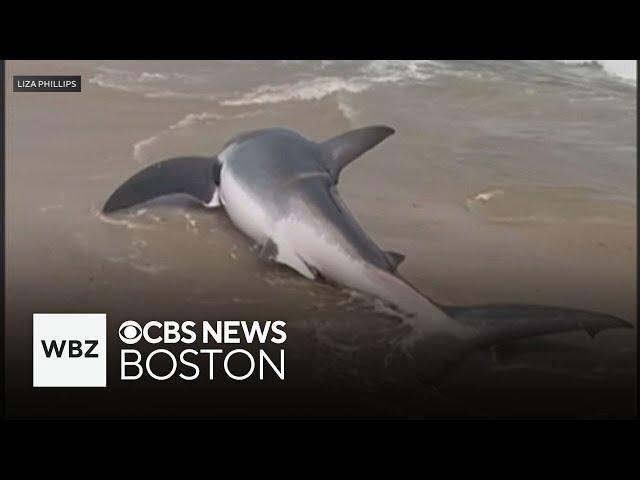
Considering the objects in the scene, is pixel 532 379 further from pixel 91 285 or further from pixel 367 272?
pixel 91 285

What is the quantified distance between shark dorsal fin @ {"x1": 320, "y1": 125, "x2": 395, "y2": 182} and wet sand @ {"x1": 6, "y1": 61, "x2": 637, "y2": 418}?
370mm

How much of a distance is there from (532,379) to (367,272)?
95 cm

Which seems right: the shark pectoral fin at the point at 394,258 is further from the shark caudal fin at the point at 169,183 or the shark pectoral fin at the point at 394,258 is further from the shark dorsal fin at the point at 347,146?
the shark caudal fin at the point at 169,183

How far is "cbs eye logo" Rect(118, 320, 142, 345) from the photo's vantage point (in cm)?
389

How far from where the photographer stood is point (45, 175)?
17.7 ft

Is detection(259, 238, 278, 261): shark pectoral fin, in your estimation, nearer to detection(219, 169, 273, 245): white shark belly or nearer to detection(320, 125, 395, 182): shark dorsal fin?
detection(219, 169, 273, 245): white shark belly

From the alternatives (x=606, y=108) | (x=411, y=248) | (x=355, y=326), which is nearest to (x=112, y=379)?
(x=355, y=326)

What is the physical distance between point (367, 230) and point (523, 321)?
4.90 ft

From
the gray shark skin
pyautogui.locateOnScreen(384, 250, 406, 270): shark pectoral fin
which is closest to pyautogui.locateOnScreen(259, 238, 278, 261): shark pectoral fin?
the gray shark skin

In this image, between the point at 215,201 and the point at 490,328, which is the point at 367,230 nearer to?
the point at 215,201

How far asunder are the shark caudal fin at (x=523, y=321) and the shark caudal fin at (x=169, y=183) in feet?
6.06

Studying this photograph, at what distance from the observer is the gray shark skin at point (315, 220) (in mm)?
3670

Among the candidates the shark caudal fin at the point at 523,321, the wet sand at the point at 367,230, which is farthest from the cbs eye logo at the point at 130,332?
the shark caudal fin at the point at 523,321

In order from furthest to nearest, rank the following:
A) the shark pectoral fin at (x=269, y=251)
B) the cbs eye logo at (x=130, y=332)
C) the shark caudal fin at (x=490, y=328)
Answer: the shark pectoral fin at (x=269, y=251), the cbs eye logo at (x=130, y=332), the shark caudal fin at (x=490, y=328)
